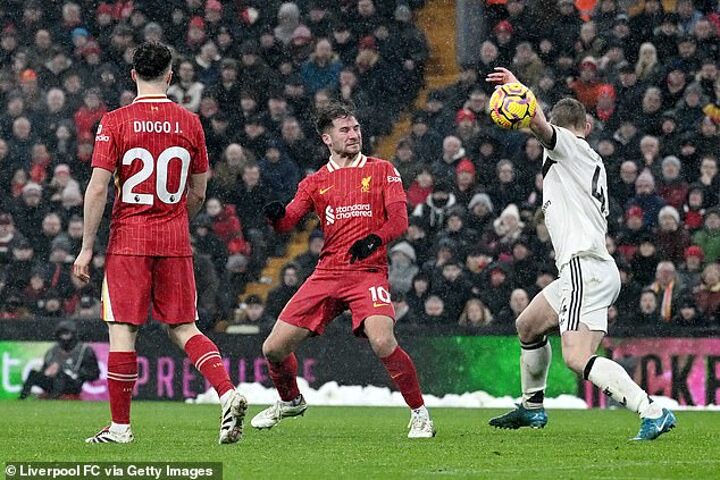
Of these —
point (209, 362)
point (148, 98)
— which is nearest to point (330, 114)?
point (148, 98)

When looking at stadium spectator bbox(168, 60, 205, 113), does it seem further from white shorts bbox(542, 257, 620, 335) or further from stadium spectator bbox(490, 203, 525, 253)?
white shorts bbox(542, 257, 620, 335)

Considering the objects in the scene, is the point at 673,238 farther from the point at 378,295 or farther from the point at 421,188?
the point at 378,295

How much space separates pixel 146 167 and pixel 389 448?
2.15m

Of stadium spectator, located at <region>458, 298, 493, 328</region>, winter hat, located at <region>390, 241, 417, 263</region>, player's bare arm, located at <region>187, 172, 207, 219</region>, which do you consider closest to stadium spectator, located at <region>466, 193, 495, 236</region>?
winter hat, located at <region>390, 241, 417, 263</region>

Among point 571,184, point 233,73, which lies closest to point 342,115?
point 571,184

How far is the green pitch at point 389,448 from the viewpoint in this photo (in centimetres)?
744

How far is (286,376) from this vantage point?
1041 cm

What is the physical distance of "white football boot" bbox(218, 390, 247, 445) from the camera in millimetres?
8508

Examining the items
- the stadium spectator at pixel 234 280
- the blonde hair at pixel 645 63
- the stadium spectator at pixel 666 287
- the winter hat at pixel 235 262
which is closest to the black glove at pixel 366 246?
the stadium spectator at pixel 666 287

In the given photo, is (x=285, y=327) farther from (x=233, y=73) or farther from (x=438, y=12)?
(x=438, y=12)

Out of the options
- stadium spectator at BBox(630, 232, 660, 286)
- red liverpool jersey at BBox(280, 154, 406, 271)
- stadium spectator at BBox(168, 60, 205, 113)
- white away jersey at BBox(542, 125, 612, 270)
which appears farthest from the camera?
stadium spectator at BBox(168, 60, 205, 113)

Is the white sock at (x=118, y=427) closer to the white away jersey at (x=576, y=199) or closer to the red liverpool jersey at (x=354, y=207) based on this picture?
the red liverpool jersey at (x=354, y=207)

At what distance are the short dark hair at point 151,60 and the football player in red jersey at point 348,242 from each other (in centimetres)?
128

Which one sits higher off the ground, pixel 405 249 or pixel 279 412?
pixel 405 249
